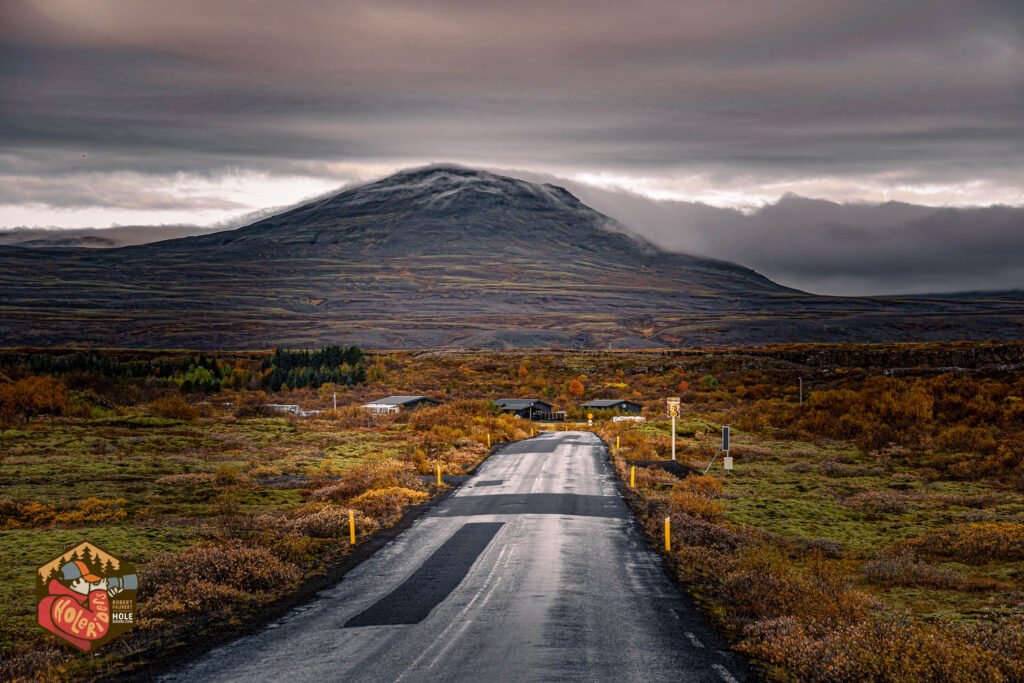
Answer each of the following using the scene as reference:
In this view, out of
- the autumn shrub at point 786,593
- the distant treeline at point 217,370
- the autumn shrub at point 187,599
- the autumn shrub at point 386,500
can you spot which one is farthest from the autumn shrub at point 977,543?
the distant treeline at point 217,370

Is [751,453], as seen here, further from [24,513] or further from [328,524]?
[24,513]

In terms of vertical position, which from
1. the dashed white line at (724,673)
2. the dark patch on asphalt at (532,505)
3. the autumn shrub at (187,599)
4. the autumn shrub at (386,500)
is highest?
the dashed white line at (724,673)

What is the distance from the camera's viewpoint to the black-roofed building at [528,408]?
98.8 m

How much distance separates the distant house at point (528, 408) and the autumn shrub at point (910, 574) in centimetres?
7497

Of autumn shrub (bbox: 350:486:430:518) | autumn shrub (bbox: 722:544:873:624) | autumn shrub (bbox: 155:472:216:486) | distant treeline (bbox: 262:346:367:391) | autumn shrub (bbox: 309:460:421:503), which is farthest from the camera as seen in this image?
distant treeline (bbox: 262:346:367:391)

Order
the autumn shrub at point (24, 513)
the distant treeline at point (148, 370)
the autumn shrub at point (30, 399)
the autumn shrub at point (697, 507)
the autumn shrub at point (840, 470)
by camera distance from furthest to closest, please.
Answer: the distant treeline at point (148, 370) < the autumn shrub at point (30, 399) < the autumn shrub at point (840, 470) < the autumn shrub at point (697, 507) < the autumn shrub at point (24, 513)

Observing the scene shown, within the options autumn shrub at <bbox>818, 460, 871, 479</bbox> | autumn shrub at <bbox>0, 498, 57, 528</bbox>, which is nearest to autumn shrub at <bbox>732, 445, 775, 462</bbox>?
autumn shrub at <bbox>818, 460, 871, 479</bbox>

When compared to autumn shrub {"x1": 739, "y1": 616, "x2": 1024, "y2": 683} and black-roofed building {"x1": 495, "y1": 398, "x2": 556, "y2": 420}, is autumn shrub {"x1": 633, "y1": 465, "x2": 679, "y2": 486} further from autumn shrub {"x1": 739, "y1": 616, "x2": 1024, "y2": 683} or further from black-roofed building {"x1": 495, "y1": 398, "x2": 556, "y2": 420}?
black-roofed building {"x1": 495, "y1": 398, "x2": 556, "y2": 420}

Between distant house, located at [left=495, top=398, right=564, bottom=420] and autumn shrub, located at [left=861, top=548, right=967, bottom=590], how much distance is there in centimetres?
7497

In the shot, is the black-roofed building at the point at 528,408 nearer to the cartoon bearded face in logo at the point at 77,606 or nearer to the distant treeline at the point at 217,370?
the distant treeline at the point at 217,370

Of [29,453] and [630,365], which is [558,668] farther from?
[630,365]

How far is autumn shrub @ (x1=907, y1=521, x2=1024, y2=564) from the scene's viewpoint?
23.3 m

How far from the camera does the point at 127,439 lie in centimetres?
5309

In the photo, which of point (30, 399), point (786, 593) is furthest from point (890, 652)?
point (30, 399)
